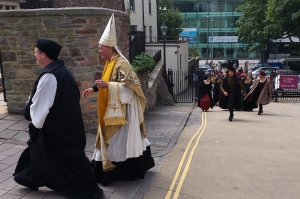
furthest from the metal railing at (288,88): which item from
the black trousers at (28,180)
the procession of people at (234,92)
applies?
the black trousers at (28,180)

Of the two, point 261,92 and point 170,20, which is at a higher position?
point 170,20

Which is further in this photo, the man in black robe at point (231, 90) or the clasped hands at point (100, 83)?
the man in black robe at point (231, 90)

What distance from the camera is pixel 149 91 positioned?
46.7 feet

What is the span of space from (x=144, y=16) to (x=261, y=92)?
22.3 m

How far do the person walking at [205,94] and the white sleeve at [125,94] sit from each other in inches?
379

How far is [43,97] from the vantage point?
461 cm

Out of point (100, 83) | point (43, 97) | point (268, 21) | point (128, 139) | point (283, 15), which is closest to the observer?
point (43, 97)

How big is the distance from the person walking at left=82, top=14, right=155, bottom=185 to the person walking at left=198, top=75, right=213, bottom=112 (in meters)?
9.38

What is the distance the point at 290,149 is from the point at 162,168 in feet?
10.2

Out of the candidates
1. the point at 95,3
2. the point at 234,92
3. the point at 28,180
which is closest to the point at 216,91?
the point at 234,92

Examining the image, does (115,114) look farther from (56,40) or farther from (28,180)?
(56,40)

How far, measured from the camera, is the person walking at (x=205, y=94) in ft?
48.7

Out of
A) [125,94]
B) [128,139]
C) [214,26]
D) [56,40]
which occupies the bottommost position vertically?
[128,139]

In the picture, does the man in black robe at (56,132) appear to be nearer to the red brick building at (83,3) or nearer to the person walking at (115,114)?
the person walking at (115,114)
